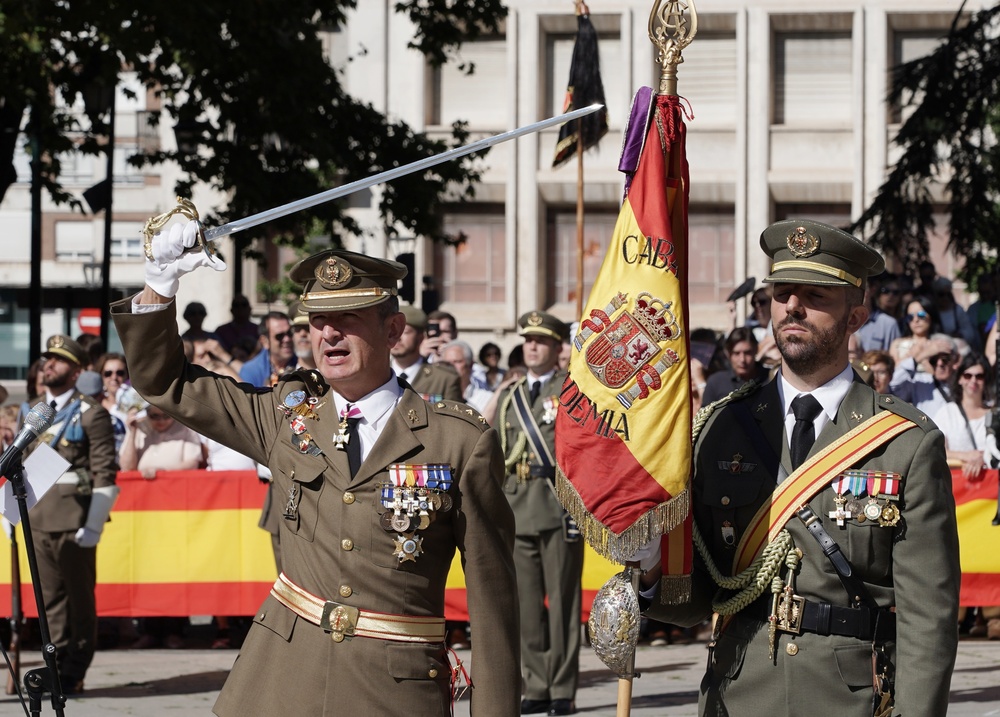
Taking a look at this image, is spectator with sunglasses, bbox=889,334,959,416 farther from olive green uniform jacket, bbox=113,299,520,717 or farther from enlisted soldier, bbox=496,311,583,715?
olive green uniform jacket, bbox=113,299,520,717

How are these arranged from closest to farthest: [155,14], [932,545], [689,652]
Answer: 1. [932,545]
2. [689,652]
3. [155,14]

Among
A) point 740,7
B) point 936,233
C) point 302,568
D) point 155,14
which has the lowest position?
point 302,568

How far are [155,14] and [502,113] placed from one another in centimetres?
1986

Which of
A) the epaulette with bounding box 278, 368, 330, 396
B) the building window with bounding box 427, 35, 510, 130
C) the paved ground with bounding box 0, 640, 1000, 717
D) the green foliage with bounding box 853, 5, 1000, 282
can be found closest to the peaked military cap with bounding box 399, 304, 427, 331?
the paved ground with bounding box 0, 640, 1000, 717

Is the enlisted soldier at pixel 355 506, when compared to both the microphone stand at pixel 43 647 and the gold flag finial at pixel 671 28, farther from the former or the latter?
the gold flag finial at pixel 671 28

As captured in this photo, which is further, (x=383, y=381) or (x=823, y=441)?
(x=383, y=381)

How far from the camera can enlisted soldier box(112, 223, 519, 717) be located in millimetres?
4820

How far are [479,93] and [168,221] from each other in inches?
1257

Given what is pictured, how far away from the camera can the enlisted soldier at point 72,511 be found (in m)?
9.95

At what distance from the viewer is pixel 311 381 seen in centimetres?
527

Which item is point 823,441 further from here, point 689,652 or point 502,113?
point 502,113

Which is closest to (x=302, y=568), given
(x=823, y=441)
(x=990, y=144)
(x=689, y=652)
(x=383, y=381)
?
(x=383, y=381)

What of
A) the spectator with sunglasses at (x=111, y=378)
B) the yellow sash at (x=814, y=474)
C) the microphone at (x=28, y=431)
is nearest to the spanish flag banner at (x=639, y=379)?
the yellow sash at (x=814, y=474)

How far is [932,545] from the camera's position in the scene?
455 cm
